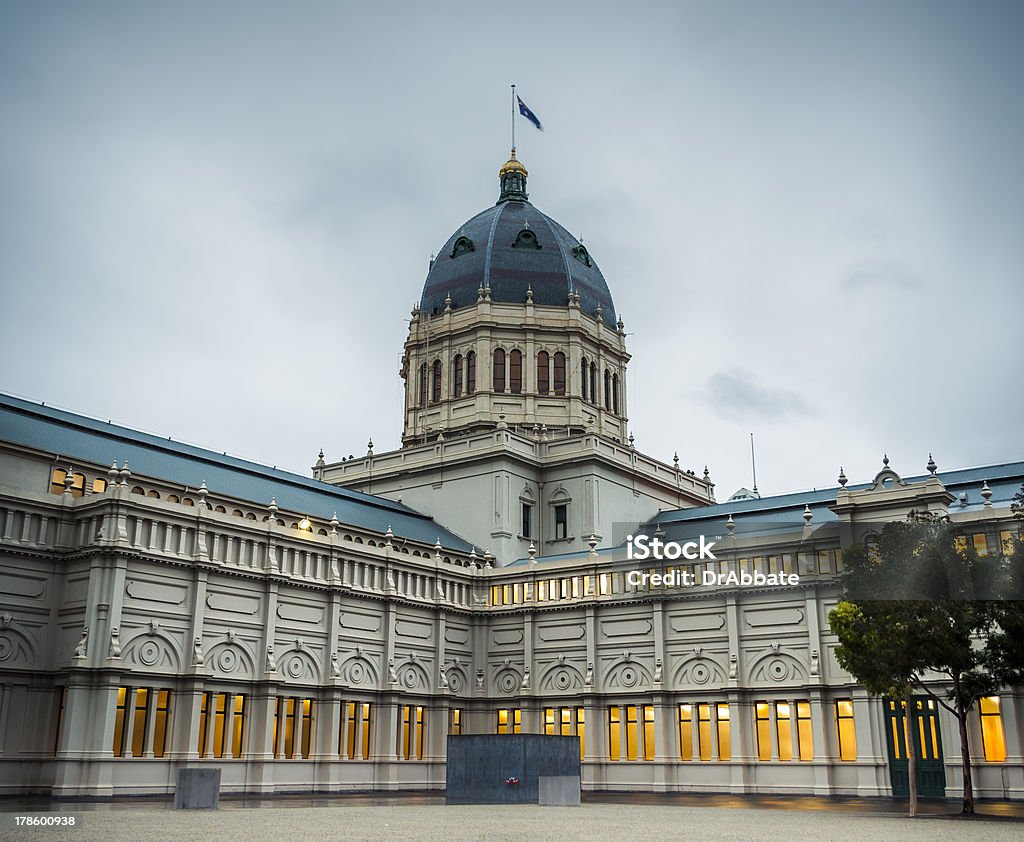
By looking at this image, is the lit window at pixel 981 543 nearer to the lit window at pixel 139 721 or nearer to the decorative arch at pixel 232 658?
the decorative arch at pixel 232 658

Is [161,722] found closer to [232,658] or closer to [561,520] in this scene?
[232,658]

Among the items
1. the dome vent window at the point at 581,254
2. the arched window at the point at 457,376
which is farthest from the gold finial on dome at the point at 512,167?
the arched window at the point at 457,376

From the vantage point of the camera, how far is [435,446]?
86.1 metres

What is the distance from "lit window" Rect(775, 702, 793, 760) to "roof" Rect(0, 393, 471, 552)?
26695 mm

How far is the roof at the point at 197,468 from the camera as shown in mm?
60594

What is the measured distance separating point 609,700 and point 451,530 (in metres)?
20.5

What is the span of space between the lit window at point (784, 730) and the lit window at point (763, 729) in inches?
22.7

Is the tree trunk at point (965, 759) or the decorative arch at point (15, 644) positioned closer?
the tree trunk at point (965, 759)

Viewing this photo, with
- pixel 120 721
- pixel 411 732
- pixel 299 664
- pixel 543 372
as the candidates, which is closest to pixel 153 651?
pixel 120 721

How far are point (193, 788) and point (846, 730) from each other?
117 ft

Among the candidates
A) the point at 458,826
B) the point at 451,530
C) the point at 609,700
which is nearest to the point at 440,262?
the point at 451,530

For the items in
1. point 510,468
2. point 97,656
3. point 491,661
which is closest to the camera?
point 97,656

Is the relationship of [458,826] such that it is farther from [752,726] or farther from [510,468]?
[510,468]

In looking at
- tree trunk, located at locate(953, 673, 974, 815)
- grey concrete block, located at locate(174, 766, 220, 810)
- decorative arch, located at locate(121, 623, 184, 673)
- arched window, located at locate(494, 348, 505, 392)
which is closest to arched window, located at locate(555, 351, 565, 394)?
arched window, located at locate(494, 348, 505, 392)
